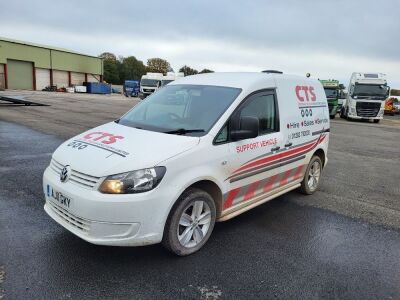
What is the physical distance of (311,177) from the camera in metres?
6.36

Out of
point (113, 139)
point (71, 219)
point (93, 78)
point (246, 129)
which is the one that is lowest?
point (71, 219)

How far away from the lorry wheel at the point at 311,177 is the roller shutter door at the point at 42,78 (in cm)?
6108

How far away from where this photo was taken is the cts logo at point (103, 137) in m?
3.98

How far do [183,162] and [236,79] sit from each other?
172cm

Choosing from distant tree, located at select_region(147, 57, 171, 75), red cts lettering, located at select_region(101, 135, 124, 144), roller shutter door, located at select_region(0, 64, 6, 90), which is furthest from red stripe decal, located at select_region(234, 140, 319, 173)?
distant tree, located at select_region(147, 57, 171, 75)

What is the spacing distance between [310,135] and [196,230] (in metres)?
2.82

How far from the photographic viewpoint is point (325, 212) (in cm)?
558

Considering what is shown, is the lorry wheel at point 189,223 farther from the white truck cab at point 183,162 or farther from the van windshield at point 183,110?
the van windshield at point 183,110

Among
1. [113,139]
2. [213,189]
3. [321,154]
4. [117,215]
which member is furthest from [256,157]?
[321,154]

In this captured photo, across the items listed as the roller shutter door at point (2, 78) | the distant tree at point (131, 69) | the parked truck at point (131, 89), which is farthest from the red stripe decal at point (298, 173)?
the distant tree at point (131, 69)

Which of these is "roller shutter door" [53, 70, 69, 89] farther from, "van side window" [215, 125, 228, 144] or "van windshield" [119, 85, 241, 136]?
"van side window" [215, 125, 228, 144]

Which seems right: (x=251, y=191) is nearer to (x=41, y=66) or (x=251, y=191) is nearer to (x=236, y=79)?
(x=236, y=79)

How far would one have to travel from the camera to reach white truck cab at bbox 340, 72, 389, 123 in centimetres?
2588

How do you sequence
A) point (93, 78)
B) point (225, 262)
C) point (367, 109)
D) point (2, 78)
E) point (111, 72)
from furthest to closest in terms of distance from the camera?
1. point (111, 72)
2. point (93, 78)
3. point (2, 78)
4. point (367, 109)
5. point (225, 262)
